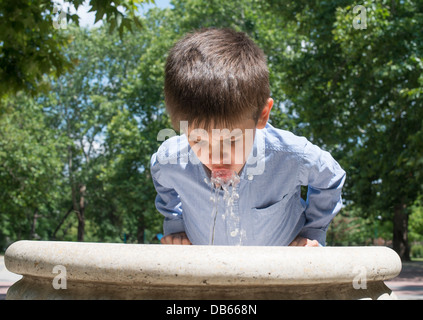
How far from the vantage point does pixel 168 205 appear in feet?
8.27

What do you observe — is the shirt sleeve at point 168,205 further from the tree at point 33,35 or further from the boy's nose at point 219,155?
the tree at point 33,35

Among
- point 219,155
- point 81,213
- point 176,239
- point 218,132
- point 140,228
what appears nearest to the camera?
point 218,132

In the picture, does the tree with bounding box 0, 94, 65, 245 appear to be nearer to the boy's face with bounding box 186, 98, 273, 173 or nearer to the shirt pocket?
the shirt pocket

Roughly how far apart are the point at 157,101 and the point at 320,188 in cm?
2166

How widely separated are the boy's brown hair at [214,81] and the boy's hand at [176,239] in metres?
0.59

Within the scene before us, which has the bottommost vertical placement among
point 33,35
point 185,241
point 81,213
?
point 81,213

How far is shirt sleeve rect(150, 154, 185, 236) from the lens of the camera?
2465 mm

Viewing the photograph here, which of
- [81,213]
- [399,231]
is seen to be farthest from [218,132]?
[81,213]

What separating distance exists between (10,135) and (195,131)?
74.1ft

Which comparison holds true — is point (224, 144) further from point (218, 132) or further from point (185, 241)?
point (185, 241)

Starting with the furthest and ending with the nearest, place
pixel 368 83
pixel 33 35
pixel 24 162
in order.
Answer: pixel 24 162, pixel 368 83, pixel 33 35
